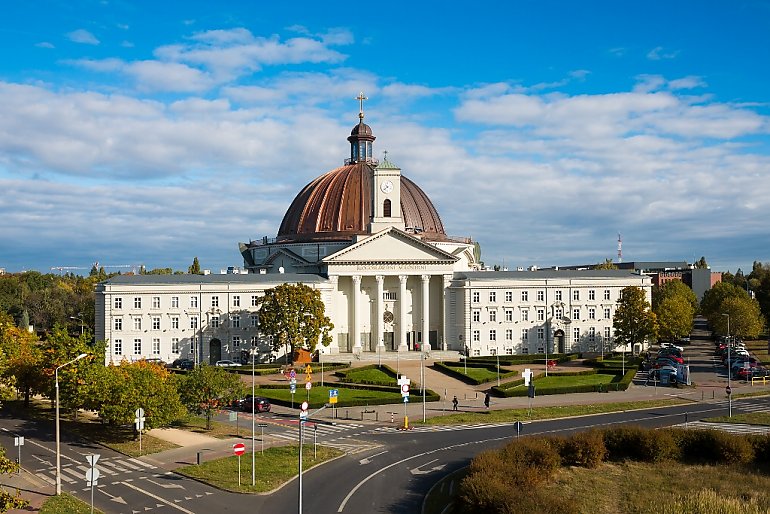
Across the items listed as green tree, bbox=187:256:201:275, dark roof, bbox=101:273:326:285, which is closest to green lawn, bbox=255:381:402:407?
dark roof, bbox=101:273:326:285

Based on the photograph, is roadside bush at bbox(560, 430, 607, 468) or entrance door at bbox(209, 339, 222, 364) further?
entrance door at bbox(209, 339, 222, 364)

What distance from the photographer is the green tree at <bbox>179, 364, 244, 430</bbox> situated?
58469 mm

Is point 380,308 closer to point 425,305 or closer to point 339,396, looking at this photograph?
point 425,305

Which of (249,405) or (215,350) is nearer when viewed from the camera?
(249,405)

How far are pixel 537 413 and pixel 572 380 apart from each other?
21460 millimetres

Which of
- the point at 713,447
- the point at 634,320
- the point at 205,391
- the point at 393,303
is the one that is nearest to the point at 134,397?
the point at 205,391

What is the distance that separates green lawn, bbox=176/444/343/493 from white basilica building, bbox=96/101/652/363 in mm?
54723

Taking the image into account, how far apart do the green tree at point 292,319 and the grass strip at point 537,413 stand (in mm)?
35164

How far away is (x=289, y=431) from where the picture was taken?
60.0 metres

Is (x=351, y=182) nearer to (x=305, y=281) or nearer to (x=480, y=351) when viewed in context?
(x=305, y=281)

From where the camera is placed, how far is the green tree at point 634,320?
104 m

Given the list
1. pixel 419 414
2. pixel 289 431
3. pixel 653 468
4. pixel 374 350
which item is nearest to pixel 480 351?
pixel 374 350

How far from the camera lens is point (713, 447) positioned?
47250 millimetres

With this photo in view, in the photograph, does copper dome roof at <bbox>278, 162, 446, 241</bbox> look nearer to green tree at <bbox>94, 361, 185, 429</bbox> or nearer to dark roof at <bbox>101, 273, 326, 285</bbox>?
dark roof at <bbox>101, 273, 326, 285</bbox>
